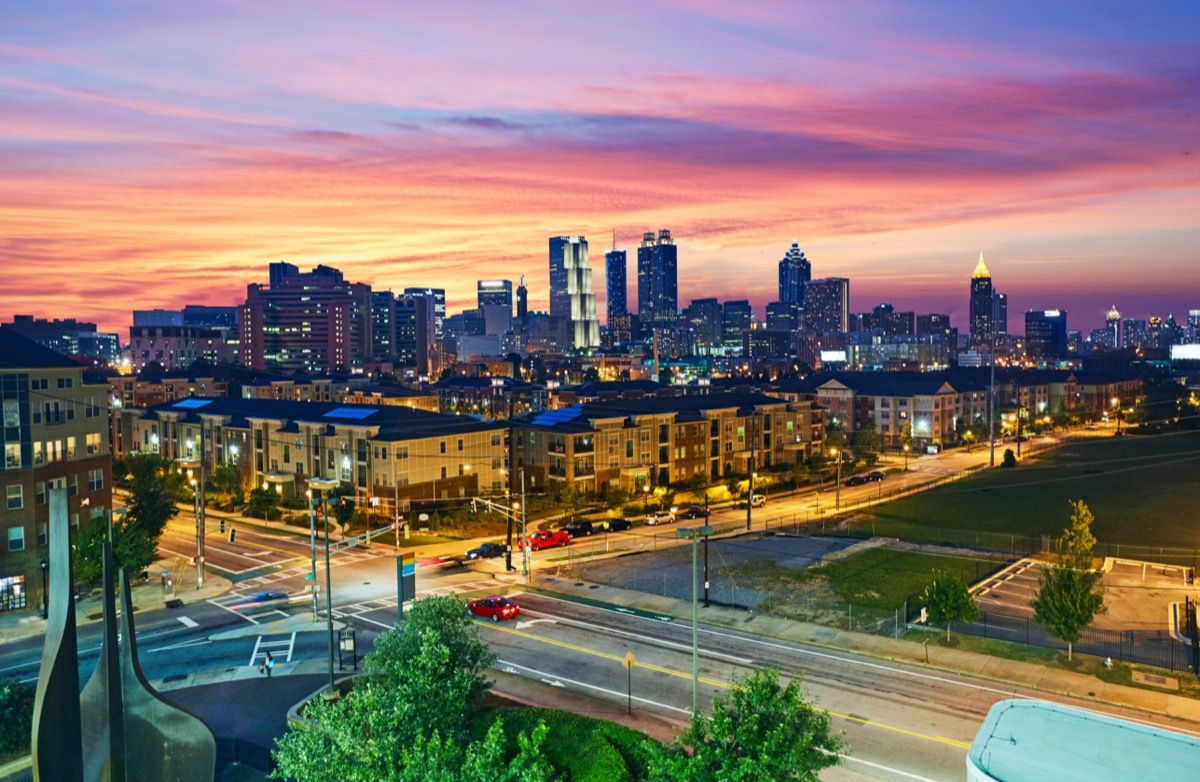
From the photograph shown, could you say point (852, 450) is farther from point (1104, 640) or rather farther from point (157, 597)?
point (157, 597)

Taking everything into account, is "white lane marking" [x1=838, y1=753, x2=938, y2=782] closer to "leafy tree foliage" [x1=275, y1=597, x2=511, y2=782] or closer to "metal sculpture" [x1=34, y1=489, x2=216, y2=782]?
"leafy tree foliage" [x1=275, y1=597, x2=511, y2=782]

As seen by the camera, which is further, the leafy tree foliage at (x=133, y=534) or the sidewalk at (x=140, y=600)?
the leafy tree foliage at (x=133, y=534)

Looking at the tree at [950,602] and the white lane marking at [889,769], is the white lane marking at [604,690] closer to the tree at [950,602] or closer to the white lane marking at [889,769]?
the white lane marking at [889,769]

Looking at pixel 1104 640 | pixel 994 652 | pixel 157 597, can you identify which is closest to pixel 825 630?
pixel 994 652

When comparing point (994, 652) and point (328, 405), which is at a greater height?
point (328, 405)

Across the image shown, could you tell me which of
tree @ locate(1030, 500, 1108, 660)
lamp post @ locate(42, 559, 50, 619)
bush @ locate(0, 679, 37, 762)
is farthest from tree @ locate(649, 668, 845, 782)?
lamp post @ locate(42, 559, 50, 619)

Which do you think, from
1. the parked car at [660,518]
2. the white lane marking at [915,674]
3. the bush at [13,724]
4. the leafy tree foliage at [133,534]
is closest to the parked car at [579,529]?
the parked car at [660,518]
